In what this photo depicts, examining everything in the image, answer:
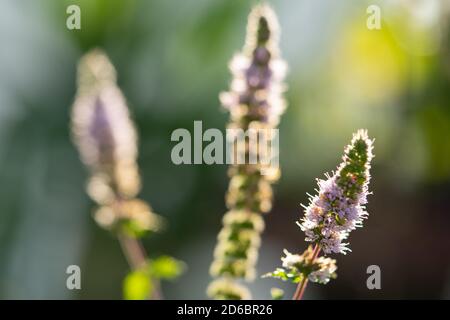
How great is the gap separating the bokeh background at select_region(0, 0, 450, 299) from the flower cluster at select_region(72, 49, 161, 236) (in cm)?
178

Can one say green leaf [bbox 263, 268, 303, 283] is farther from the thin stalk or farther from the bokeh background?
the bokeh background

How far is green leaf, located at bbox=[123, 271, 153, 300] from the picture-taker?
2.26 meters

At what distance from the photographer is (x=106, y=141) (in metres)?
2.79

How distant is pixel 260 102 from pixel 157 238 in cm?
382

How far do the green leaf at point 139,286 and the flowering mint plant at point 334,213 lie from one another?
670 millimetres

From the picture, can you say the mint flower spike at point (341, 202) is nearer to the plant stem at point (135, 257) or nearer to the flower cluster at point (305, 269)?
the flower cluster at point (305, 269)

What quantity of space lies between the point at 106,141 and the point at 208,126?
10.8 feet

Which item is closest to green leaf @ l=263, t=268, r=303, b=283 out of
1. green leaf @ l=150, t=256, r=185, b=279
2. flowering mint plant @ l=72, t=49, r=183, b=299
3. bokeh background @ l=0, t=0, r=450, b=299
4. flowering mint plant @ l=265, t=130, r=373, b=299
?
flowering mint plant @ l=265, t=130, r=373, b=299

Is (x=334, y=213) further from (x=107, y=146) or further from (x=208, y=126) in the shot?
(x=208, y=126)

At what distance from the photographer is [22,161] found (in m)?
6.44

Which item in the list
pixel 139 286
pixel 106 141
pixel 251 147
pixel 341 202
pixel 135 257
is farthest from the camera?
pixel 106 141

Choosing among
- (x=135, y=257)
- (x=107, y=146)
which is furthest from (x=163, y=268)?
(x=107, y=146)

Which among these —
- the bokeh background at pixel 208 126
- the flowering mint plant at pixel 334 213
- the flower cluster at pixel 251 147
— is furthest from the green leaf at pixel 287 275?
the bokeh background at pixel 208 126
